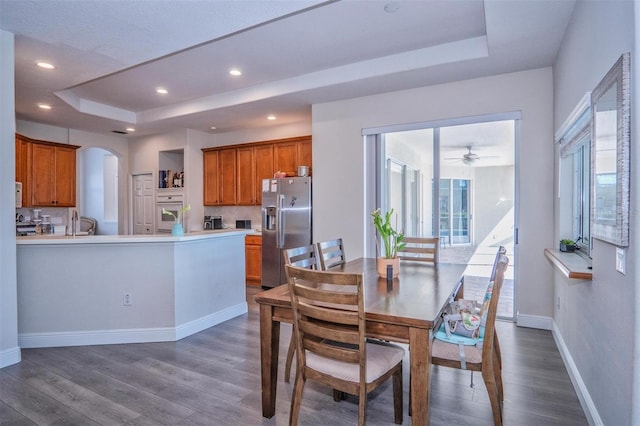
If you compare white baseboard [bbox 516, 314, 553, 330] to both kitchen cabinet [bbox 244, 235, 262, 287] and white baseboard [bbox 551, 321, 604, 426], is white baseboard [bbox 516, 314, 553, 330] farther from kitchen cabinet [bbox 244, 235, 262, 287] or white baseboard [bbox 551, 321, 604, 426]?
kitchen cabinet [bbox 244, 235, 262, 287]

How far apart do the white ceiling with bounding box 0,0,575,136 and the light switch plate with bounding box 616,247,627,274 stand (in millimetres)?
1876

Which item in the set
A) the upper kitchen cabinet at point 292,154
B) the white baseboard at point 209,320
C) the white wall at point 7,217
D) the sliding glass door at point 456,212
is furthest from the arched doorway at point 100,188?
the sliding glass door at point 456,212

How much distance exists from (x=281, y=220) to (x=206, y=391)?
315 cm

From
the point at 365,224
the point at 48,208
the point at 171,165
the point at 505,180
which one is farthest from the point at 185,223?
the point at 505,180

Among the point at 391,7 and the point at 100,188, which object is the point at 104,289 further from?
the point at 100,188

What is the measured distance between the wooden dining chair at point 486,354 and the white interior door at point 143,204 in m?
6.43

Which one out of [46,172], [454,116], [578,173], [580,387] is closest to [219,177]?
[46,172]

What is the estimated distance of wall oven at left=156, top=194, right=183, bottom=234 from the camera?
21.8 ft

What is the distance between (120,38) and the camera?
3.06m

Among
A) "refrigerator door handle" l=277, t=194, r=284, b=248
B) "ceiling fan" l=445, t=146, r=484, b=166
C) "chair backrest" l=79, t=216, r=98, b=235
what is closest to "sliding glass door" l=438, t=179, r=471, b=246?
"ceiling fan" l=445, t=146, r=484, b=166

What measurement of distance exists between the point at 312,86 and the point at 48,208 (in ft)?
17.4

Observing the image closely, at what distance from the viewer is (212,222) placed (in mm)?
6672

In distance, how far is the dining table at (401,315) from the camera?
1.65 meters

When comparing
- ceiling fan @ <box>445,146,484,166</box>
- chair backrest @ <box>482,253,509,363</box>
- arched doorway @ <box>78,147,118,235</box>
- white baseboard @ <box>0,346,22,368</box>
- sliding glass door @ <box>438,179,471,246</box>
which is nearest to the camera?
chair backrest @ <box>482,253,509,363</box>
